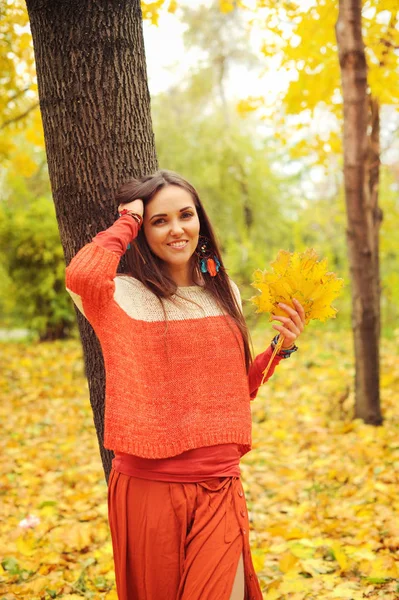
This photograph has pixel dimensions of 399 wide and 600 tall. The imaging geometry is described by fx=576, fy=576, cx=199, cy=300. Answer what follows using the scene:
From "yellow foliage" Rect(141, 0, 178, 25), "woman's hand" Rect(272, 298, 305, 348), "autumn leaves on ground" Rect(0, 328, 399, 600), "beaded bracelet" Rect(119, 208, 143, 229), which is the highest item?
"yellow foliage" Rect(141, 0, 178, 25)

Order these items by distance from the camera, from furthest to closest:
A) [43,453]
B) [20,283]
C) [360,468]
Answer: [20,283]
[43,453]
[360,468]

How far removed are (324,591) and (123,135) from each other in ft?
7.40

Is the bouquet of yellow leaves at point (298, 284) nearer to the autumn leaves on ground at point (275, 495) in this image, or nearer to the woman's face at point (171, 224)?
the woman's face at point (171, 224)


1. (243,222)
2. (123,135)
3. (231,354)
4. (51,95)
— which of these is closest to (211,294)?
(231,354)

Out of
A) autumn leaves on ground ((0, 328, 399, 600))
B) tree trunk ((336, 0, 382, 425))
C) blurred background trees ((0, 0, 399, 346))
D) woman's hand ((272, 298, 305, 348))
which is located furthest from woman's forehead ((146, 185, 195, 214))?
blurred background trees ((0, 0, 399, 346))

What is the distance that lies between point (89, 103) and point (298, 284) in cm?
110

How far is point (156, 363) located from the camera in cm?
192

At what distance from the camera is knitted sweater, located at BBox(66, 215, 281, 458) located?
1.83 m

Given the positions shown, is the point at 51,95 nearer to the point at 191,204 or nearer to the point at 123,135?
the point at 123,135

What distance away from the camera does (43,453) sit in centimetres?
527

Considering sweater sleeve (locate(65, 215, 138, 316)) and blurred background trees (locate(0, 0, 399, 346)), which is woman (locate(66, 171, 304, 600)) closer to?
sweater sleeve (locate(65, 215, 138, 316))

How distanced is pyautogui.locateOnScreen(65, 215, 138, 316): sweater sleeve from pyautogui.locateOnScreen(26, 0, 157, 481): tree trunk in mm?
473

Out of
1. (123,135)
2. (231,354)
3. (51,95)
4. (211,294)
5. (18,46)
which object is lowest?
(231,354)

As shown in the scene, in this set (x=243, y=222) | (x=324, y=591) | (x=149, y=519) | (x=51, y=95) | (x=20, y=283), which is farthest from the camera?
(x=243, y=222)
